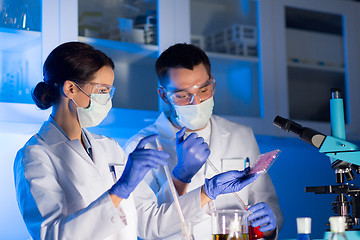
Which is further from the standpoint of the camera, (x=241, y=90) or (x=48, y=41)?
(x=241, y=90)

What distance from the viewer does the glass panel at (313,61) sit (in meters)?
3.32

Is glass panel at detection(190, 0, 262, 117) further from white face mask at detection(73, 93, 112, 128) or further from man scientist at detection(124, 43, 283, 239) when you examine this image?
white face mask at detection(73, 93, 112, 128)

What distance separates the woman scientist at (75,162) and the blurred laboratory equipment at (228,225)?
10.9 inches

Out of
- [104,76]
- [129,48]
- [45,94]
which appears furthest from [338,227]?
[129,48]

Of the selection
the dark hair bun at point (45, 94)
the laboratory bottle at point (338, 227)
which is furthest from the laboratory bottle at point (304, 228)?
the dark hair bun at point (45, 94)

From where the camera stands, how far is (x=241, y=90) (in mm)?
3131

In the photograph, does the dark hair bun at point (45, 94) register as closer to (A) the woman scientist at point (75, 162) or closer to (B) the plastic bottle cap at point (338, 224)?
(A) the woman scientist at point (75, 162)

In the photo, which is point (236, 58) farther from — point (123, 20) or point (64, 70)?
point (64, 70)

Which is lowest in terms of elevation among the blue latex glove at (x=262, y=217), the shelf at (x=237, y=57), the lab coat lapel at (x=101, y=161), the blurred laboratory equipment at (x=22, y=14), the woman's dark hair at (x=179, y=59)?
the blue latex glove at (x=262, y=217)

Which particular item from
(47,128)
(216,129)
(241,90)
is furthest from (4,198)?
(241,90)

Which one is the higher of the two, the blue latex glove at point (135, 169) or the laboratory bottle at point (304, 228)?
the blue latex glove at point (135, 169)

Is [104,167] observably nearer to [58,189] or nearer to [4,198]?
[58,189]

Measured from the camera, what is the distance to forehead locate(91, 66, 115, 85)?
6.57 feet

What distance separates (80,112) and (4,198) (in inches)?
33.0
